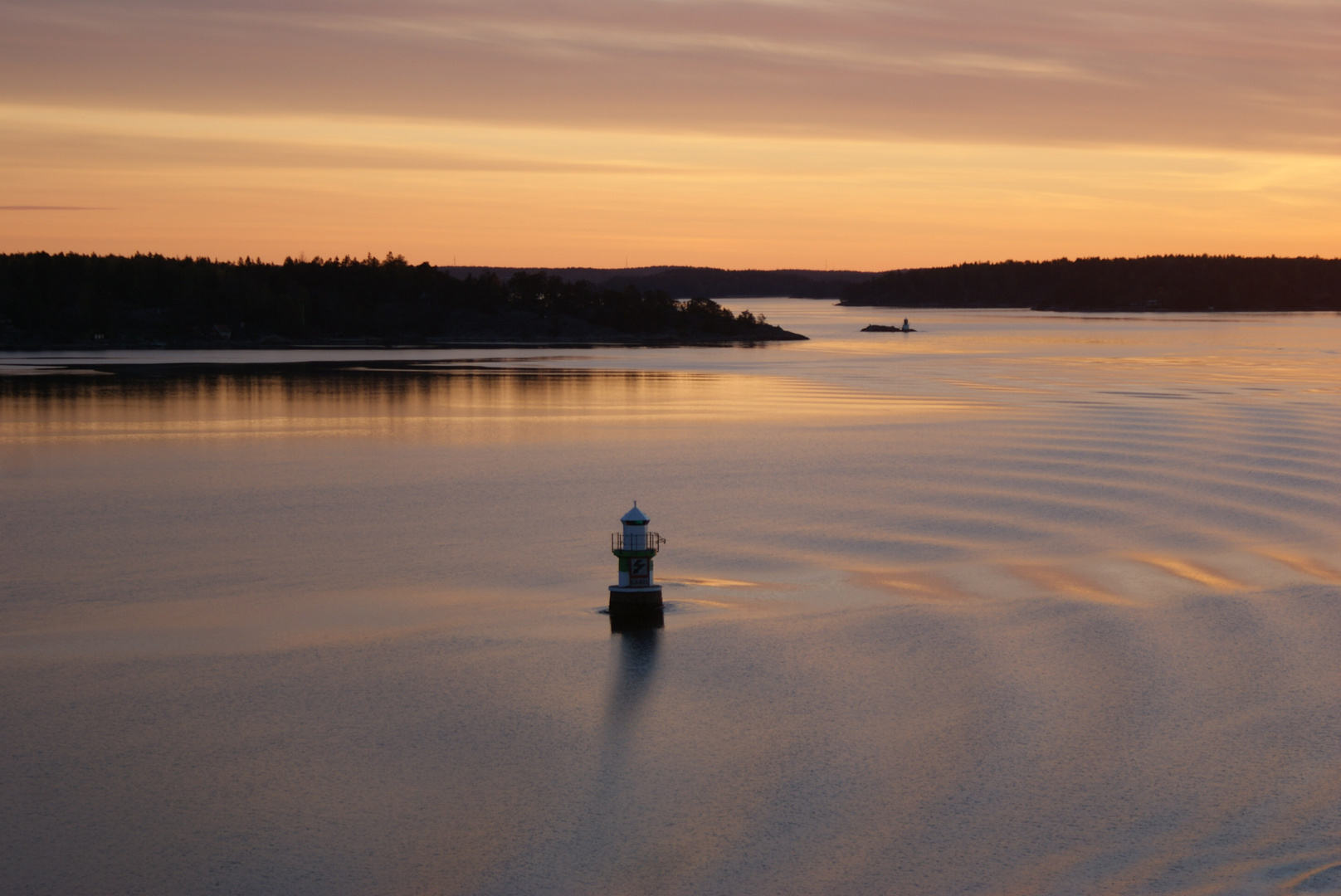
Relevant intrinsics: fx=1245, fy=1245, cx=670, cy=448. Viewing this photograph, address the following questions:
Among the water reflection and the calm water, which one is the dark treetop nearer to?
the calm water

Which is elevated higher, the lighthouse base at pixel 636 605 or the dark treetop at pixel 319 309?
the dark treetop at pixel 319 309

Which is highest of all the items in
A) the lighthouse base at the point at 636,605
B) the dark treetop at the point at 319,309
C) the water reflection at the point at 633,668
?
the dark treetop at the point at 319,309

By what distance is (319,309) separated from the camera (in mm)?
155375

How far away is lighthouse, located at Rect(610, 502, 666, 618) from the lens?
17.5m

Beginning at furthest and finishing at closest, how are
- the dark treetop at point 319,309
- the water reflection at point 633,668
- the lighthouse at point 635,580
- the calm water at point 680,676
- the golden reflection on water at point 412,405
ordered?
the dark treetop at point 319,309 → the golden reflection on water at point 412,405 → the lighthouse at point 635,580 → the water reflection at point 633,668 → the calm water at point 680,676

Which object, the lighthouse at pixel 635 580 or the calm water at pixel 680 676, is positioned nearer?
the calm water at pixel 680 676

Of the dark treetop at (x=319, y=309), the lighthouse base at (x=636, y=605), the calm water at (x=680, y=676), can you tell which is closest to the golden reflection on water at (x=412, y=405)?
the calm water at (x=680, y=676)

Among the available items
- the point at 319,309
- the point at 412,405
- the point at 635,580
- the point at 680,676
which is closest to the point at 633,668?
the point at 680,676

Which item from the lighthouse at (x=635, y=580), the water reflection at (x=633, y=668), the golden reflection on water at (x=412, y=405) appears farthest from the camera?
the golden reflection on water at (x=412, y=405)

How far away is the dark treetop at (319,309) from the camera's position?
135625 millimetres

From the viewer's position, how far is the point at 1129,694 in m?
14.4

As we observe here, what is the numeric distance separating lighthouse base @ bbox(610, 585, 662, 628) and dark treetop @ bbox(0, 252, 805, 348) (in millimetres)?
119666

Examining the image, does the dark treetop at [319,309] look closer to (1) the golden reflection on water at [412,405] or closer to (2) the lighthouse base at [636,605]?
(1) the golden reflection on water at [412,405]

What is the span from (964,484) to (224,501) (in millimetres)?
17640
